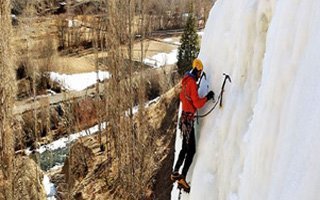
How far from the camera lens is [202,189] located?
4.65 m

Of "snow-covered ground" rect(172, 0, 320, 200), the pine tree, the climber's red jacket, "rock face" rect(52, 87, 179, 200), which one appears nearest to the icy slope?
"snow-covered ground" rect(172, 0, 320, 200)

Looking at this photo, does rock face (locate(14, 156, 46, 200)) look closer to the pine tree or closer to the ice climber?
the ice climber

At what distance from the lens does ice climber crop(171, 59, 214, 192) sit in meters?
4.69

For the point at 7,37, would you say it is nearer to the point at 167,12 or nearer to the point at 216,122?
the point at 216,122

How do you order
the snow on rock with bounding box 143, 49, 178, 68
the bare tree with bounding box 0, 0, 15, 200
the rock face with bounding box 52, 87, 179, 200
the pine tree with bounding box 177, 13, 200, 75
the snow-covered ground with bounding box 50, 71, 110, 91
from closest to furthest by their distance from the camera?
the bare tree with bounding box 0, 0, 15, 200 → the rock face with bounding box 52, 87, 179, 200 → the pine tree with bounding box 177, 13, 200, 75 → the snow-covered ground with bounding box 50, 71, 110, 91 → the snow on rock with bounding box 143, 49, 178, 68

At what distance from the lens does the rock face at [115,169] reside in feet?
43.5

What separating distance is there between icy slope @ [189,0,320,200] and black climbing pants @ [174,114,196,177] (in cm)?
7

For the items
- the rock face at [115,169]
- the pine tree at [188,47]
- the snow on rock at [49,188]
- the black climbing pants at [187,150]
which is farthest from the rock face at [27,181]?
the pine tree at [188,47]

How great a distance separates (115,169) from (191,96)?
403 inches

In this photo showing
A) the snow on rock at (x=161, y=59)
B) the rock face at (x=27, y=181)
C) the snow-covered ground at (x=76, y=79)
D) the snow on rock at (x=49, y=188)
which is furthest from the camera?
the snow on rock at (x=161, y=59)

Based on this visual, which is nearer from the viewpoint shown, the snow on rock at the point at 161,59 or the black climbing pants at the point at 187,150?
the black climbing pants at the point at 187,150

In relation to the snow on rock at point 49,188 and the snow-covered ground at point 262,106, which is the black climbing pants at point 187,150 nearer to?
the snow-covered ground at point 262,106

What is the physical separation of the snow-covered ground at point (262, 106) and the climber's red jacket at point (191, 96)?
0.59 ft

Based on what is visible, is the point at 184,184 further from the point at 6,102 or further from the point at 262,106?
the point at 6,102
